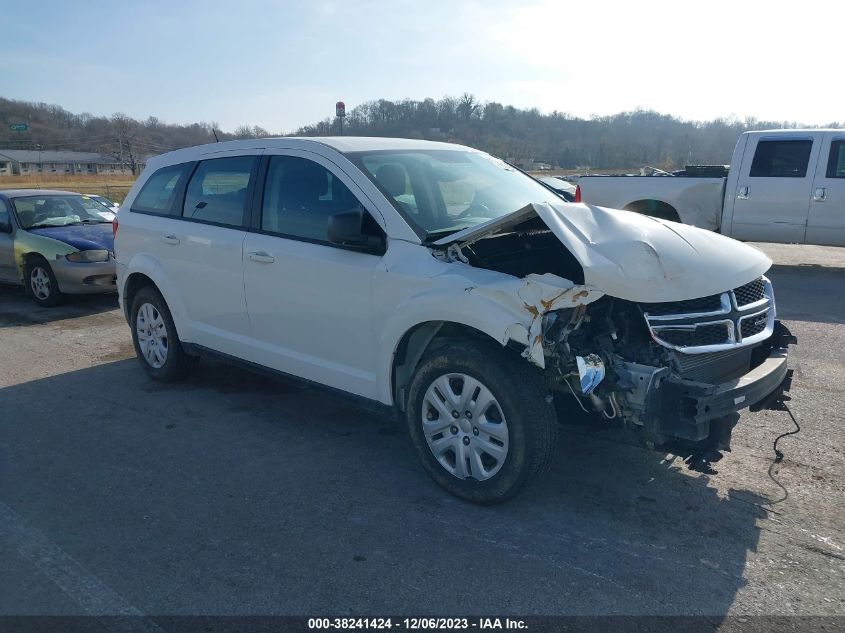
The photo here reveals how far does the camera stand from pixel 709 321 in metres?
3.41

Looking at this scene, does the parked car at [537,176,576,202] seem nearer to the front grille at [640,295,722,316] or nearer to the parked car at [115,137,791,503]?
the parked car at [115,137,791,503]

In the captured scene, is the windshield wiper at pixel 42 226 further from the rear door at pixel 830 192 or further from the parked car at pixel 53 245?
the rear door at pixel 830 192

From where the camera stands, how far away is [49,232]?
9602 millimetres

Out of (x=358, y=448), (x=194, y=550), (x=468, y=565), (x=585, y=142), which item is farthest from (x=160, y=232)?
(x=585, y=142)

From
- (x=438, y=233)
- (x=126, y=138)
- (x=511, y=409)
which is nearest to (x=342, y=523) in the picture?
(x=511, y=409)

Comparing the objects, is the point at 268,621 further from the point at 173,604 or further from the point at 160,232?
the point at 160,232

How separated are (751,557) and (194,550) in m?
2.62

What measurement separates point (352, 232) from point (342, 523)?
1.58 m

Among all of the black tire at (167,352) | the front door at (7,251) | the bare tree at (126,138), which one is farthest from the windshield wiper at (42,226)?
the bare tree at (126,138)

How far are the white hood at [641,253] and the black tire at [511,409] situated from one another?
1.89ft

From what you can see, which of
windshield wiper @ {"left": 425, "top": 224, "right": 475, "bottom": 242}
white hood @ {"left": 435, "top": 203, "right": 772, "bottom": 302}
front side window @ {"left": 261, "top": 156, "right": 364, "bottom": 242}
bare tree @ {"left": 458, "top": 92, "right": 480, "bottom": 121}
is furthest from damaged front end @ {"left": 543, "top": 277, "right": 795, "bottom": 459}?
bare tree @ {"left": 458, "top": 92, "right": 480, "bottom": 121}

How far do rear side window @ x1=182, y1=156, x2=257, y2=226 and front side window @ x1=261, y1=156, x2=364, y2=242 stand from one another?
0.27m

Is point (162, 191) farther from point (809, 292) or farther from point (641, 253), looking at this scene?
point (809, 292)

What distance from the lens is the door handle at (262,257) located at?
463 cm
